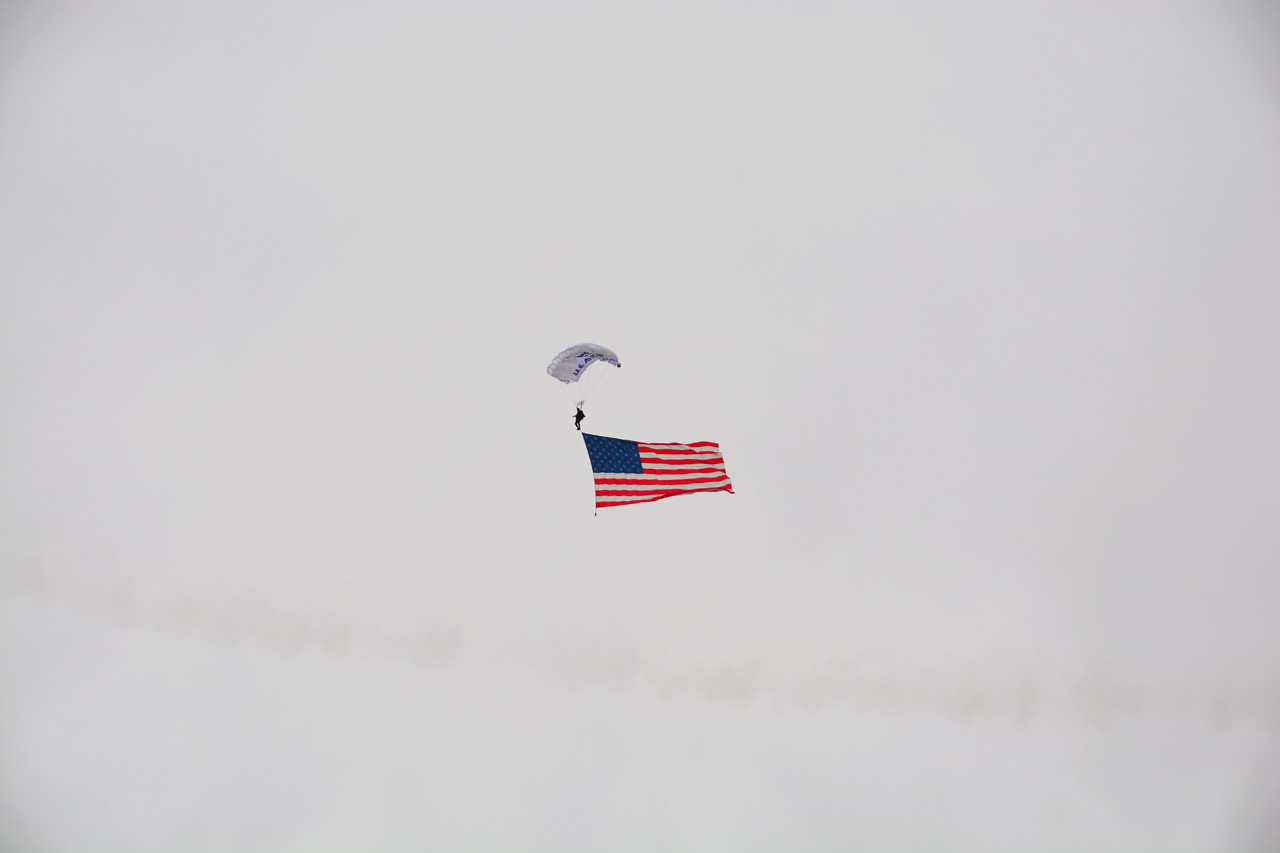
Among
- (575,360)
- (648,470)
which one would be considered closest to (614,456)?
(648,470)

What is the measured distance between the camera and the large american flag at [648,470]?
45.4m

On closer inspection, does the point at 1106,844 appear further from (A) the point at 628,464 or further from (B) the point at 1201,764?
(A) the point at 628,464

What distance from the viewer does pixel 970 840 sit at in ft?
424

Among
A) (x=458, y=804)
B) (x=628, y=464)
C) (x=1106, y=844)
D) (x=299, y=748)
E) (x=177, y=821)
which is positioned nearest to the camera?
(x=628, y=464)

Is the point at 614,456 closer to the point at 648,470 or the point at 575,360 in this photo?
the point at 648,470

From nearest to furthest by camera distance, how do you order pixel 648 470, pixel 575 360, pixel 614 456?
pixel 614 456
pixel 648 470
pixel 575 360

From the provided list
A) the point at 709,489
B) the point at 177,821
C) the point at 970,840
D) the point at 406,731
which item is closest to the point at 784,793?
the point at 970,840

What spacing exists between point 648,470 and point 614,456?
1.94 m

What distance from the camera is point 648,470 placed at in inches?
1847

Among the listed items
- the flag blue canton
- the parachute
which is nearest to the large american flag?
the flag blue canton

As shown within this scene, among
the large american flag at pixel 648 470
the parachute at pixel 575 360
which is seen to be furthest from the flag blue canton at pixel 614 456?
the parachute at pixel 575 360

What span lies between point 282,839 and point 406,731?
22.3 meters

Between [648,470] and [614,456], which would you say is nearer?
[614,456]

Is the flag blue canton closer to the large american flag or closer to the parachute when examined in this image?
the large american flag
